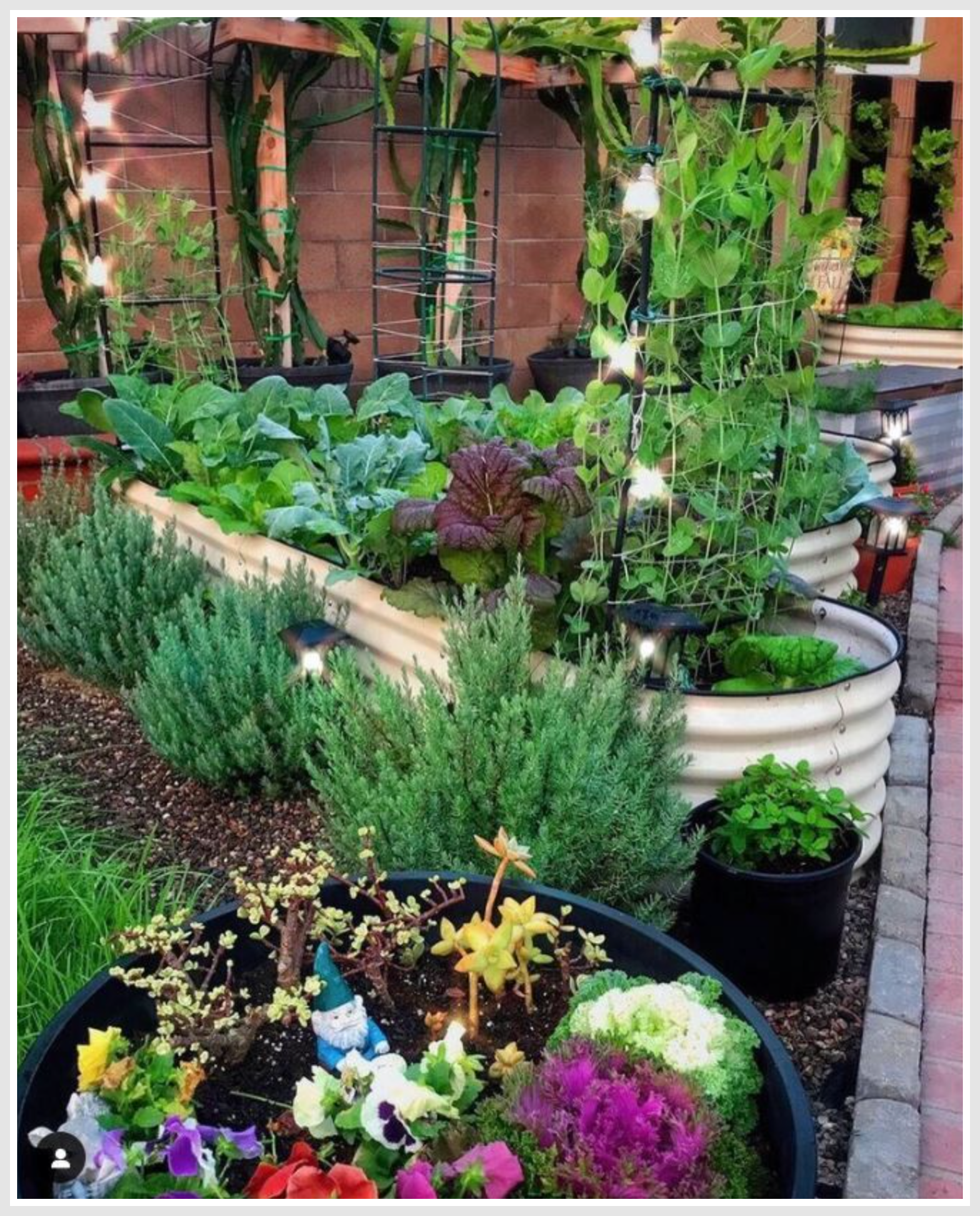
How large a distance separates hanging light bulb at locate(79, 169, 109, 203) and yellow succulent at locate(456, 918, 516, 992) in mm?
4471

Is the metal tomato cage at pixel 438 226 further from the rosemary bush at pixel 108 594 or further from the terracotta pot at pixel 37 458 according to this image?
the rosemary bush at pixel 108 594

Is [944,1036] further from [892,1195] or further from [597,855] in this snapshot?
[597,855]

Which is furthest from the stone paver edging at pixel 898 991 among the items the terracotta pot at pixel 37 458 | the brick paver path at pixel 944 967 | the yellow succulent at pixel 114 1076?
the terracotta pot at pixel 37 458

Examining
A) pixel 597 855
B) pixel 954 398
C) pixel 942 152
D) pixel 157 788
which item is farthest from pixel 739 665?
pixel 942 152

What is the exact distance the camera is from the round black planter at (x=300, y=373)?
18.8ft

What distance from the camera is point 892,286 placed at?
9.06 meters

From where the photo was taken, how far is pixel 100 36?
17.0ft

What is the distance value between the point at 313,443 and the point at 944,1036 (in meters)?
2.92

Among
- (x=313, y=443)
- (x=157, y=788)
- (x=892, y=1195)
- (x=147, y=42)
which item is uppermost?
(x=147, y=42)

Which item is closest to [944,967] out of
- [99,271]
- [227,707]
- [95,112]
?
[227,707]

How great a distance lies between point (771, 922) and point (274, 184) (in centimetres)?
478

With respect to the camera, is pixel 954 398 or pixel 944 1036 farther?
pixel 954 398

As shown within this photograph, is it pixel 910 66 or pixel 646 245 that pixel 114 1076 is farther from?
pixel 910 66

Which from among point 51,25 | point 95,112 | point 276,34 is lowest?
point 95,112
